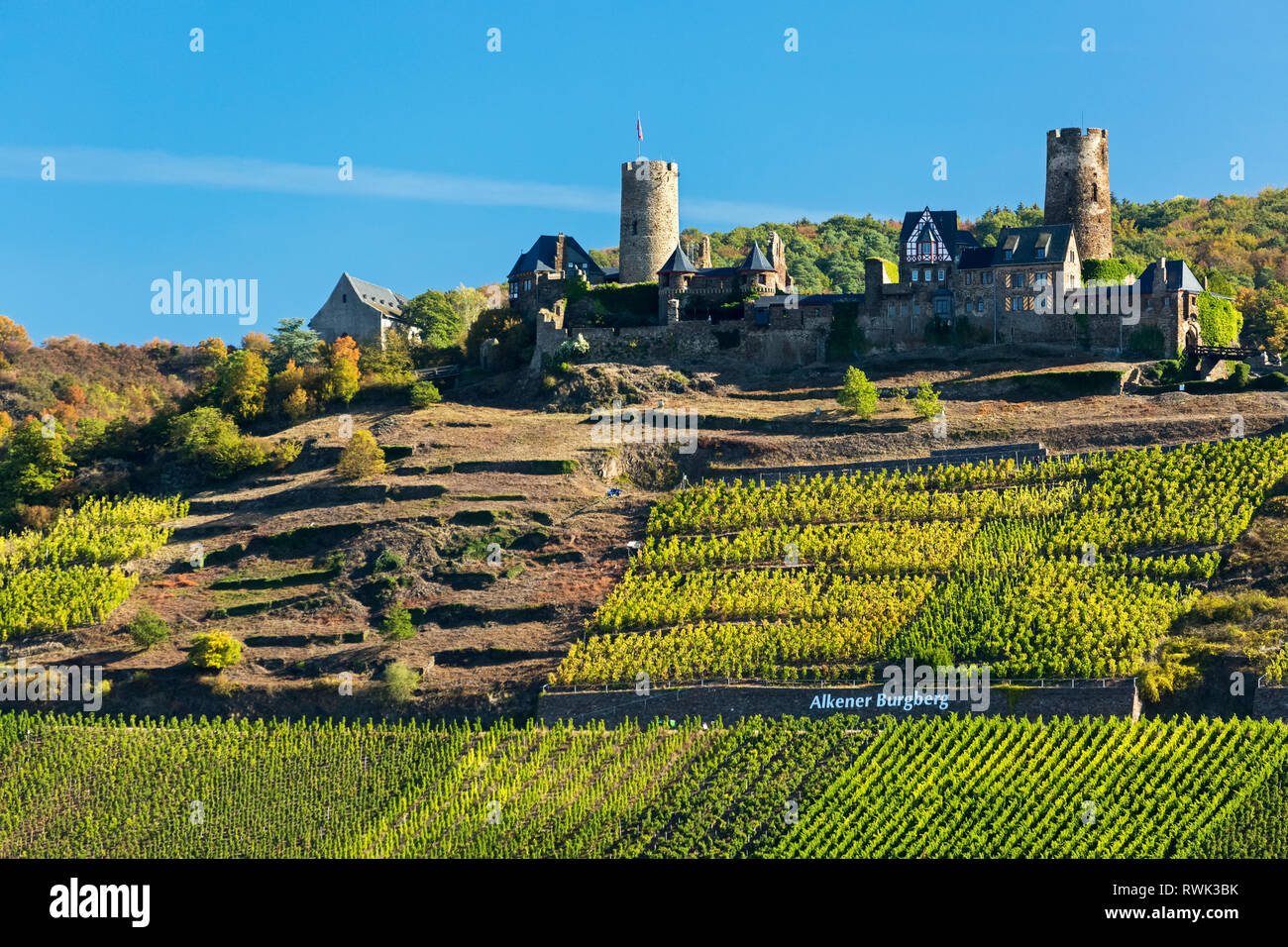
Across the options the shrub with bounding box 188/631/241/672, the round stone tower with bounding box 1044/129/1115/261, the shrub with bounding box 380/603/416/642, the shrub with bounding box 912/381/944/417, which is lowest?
the shrub with bounding box 188/631/241/672

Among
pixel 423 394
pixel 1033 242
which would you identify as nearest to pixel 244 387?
pixel 423 394

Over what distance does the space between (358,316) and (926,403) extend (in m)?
36.1

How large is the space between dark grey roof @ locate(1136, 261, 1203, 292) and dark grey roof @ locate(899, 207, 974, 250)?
904 centimetres

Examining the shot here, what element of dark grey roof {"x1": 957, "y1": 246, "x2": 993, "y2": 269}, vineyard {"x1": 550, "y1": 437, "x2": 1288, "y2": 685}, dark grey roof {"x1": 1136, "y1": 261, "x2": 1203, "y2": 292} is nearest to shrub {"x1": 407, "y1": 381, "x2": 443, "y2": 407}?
vineyard {"x1": 550, "y1": 437, "x2": 1288, "y2": 685}

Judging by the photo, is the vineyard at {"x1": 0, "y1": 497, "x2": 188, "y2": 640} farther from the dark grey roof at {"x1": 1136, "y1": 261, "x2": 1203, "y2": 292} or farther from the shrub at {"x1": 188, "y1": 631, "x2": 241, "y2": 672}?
the dark grey roof at {"x1": 1136, "y1": 261, "x2": 1203, "y2": 292}

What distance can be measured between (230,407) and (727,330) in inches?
957

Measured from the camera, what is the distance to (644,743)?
58312 mm

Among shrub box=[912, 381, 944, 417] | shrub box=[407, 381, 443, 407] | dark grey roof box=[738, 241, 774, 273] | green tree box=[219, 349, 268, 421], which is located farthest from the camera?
dark grey roof box=[738, 241, 774, 273]

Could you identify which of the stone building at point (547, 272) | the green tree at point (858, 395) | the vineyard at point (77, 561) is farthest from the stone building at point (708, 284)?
the vineyard at point (77, 561)

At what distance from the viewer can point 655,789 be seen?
183 ft

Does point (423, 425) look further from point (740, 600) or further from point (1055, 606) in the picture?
point (1055, 606)

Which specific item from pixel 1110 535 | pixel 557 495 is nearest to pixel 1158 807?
pixel 1110 535

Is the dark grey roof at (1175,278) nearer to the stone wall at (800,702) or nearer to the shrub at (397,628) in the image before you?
the stone wall at (800,702)

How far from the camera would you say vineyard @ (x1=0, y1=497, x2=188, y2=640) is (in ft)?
226
